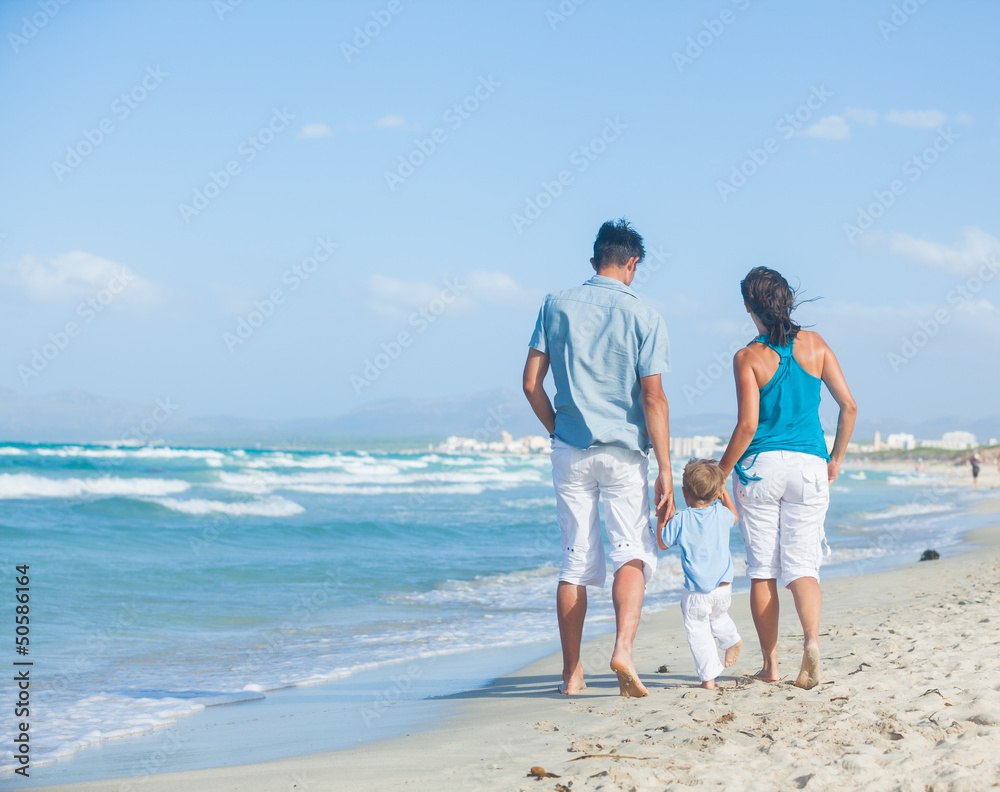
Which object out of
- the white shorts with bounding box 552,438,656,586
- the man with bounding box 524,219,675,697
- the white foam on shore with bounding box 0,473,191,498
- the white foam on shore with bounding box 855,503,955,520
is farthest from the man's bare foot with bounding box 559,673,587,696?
the white foam on shore with bounding box 0,473,191,498

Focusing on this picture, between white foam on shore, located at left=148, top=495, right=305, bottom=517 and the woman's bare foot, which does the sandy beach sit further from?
white foam on shore, located at left=148, top=495, right=305, bottom=517

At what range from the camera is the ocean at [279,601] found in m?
4.55

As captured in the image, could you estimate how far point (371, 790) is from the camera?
2605 millimetres

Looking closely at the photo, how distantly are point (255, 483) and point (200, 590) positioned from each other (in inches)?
850

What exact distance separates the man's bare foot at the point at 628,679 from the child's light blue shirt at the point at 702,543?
1.47 ft

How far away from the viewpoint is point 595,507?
3666 millimetres

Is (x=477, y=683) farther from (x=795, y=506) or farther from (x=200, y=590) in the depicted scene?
(x=200, y=590)

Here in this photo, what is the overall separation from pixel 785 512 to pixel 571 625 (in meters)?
1.07

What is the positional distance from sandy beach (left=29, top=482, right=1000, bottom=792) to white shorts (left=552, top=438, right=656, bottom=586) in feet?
1.99

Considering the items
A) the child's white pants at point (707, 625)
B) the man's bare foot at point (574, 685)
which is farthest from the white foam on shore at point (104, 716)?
the child's white pants at point (707, 625)

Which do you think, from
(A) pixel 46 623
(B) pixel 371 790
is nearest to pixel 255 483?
(A) pixel 46 623

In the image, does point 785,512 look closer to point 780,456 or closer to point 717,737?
point 780,456

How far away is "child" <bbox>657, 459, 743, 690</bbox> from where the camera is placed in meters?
3.58

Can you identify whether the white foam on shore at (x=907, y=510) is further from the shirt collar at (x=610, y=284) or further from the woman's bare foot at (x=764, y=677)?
the shirt collar at (x=610, y=284)
